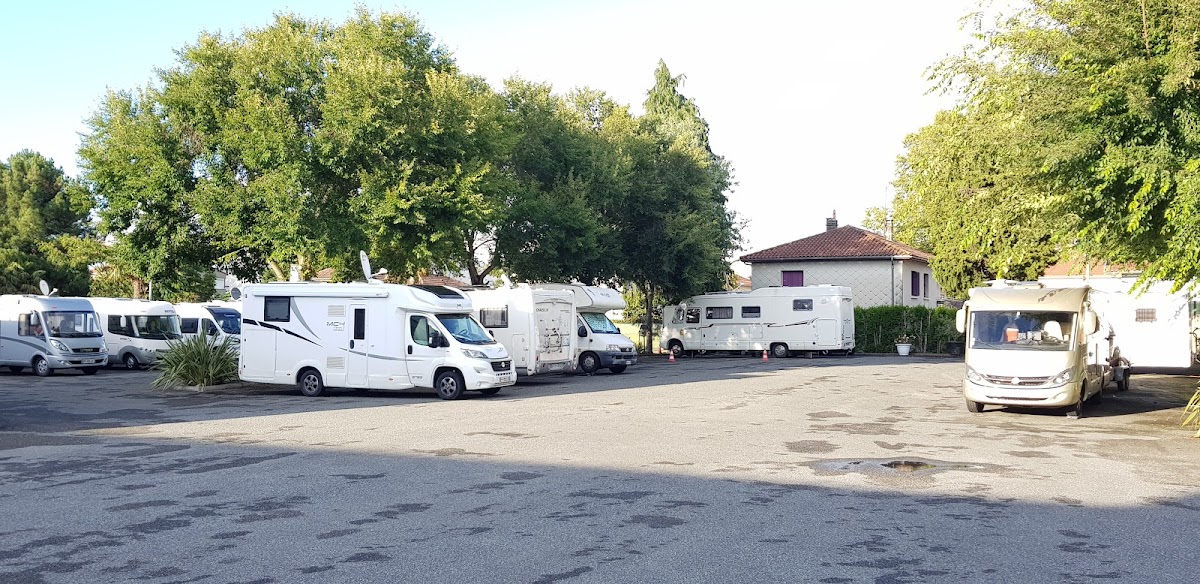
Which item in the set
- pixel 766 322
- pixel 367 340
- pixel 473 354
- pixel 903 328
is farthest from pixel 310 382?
pixel 903 328

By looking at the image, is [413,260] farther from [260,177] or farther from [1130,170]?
[1130,170]

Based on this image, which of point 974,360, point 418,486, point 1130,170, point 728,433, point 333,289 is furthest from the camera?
point 333,289

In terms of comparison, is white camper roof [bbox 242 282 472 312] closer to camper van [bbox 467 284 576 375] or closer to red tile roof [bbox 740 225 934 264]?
camper van [bbox 467 284 576 375]

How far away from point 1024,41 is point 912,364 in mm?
22335

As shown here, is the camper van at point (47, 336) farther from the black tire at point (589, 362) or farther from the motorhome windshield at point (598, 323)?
the motorhome windshield at point (598, 323)

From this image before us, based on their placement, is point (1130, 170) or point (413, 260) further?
point (413, 260)

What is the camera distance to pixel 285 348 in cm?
2306

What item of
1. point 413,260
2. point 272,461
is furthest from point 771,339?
point 272,461

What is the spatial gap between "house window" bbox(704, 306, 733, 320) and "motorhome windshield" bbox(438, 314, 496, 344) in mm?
20454

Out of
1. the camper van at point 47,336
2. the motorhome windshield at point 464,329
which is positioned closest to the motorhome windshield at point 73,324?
the camper van at point 47,336

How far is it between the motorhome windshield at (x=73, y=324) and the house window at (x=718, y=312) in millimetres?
22551

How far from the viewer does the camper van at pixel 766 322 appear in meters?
40.1

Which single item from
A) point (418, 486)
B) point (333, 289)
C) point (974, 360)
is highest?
point (333, 289)

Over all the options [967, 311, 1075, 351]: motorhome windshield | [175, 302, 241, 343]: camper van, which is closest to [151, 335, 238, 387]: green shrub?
[175, 302, 241, 343]: camper van
